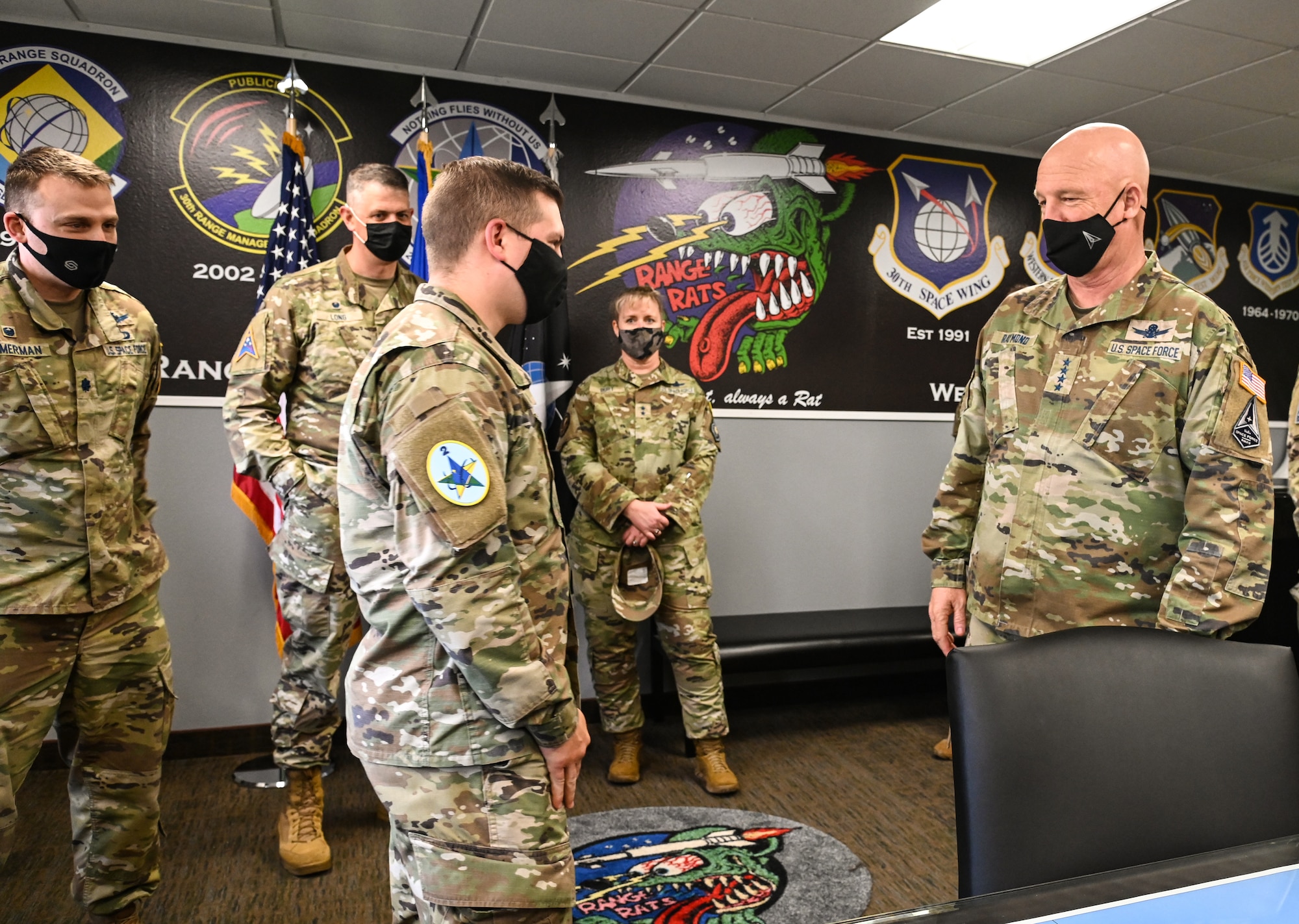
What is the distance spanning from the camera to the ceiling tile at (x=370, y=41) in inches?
119

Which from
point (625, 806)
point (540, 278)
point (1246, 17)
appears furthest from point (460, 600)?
point (1246, 17)

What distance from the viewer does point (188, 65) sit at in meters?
3.18

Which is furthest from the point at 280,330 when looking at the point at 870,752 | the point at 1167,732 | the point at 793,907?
the point at 870,752

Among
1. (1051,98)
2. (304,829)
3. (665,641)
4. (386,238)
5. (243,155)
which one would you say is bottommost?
(304,829)

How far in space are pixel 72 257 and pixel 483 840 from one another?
1524mm

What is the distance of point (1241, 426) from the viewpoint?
5.28 feet

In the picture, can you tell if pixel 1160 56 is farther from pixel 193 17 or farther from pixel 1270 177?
pixel 193 17

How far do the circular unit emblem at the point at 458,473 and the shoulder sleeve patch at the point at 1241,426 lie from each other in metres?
1.33

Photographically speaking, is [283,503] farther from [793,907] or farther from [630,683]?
[793,907]

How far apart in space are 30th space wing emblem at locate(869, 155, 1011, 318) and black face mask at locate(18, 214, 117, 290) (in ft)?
10.7

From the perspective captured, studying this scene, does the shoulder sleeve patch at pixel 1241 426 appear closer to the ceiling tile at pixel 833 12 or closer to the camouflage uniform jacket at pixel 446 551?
the camouflage uniform jacket at pixel 446 551

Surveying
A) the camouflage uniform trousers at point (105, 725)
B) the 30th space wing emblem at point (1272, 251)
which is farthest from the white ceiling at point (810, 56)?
the camouflage uniform trousers at point (105, 725)

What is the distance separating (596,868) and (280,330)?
1775mm

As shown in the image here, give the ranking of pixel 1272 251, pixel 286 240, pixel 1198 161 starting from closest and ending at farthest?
1. pixel 286 240
2. pixel 1198 161
3. pixel 1272 251
